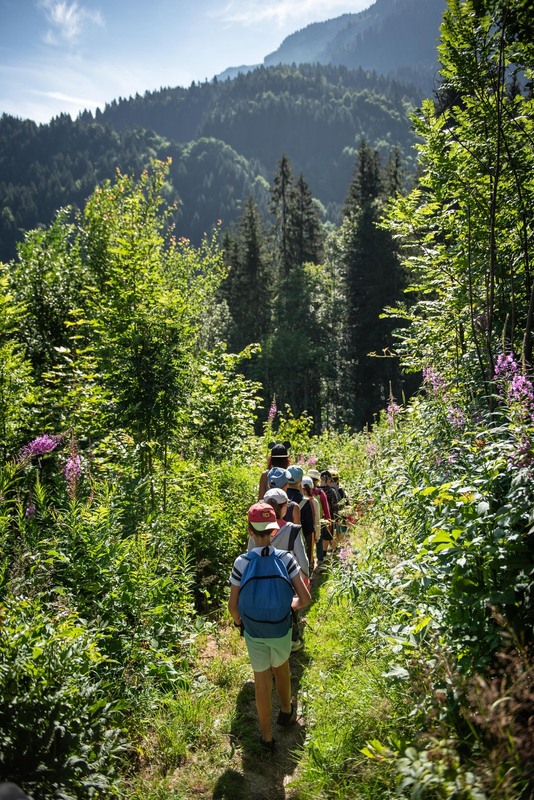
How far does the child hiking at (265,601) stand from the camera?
3.78m

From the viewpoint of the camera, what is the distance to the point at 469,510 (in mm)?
3000

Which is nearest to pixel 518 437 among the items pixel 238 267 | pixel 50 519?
pixel 50 519

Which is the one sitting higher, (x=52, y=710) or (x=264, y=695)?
(x=52, y=710)

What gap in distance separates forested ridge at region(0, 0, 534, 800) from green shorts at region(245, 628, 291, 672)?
1.97 feet

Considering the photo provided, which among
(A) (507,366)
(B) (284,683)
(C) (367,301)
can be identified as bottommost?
(B) (284,683)

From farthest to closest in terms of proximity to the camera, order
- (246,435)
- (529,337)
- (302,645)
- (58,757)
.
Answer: (246,435), (302,645), (529,337), (58,757)

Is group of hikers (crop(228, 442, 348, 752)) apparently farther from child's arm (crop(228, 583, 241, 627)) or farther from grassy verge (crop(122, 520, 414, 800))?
grassy verge (crop(122, 520, 414, 800))

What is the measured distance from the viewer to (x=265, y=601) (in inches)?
148

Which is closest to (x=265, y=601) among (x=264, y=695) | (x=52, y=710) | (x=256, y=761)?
(x=264, y=695)

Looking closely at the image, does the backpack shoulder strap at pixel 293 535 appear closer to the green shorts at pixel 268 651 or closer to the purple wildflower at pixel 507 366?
the green shorts at pixel 268 651

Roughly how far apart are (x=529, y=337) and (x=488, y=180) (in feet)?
7.16

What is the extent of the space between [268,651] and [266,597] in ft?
1.64

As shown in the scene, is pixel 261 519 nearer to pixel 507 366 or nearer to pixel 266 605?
pixel 266 605

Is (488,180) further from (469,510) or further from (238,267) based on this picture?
(238,267)
